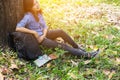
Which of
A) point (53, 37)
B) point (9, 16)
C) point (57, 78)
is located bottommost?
point (57, 78)

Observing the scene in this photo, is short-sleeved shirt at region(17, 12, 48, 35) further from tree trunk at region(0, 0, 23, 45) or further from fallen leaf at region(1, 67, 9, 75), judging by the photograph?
fallen leaf at region(1, 67, 9, 75)

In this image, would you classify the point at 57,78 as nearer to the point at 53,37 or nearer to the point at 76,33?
the point at 53,37

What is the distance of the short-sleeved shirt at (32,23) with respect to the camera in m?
4.58

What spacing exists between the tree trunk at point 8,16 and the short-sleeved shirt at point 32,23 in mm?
128

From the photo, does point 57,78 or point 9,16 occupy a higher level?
point 9,16

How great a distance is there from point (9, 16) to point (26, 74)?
35.0 inches

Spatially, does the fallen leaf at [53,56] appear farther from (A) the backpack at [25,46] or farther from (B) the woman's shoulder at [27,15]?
(B) the woman's shoulder at [27,15]

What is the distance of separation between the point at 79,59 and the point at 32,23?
2.85 feet

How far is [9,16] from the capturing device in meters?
4.58

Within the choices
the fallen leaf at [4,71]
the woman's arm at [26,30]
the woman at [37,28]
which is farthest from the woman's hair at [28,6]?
the fallen leaf at [4,71]

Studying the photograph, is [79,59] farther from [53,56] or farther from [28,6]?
[28,6]

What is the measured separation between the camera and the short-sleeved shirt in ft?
15.0

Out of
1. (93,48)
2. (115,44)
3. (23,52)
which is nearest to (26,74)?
(23,52)

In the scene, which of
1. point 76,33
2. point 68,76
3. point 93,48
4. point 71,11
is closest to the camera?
point 68,76
